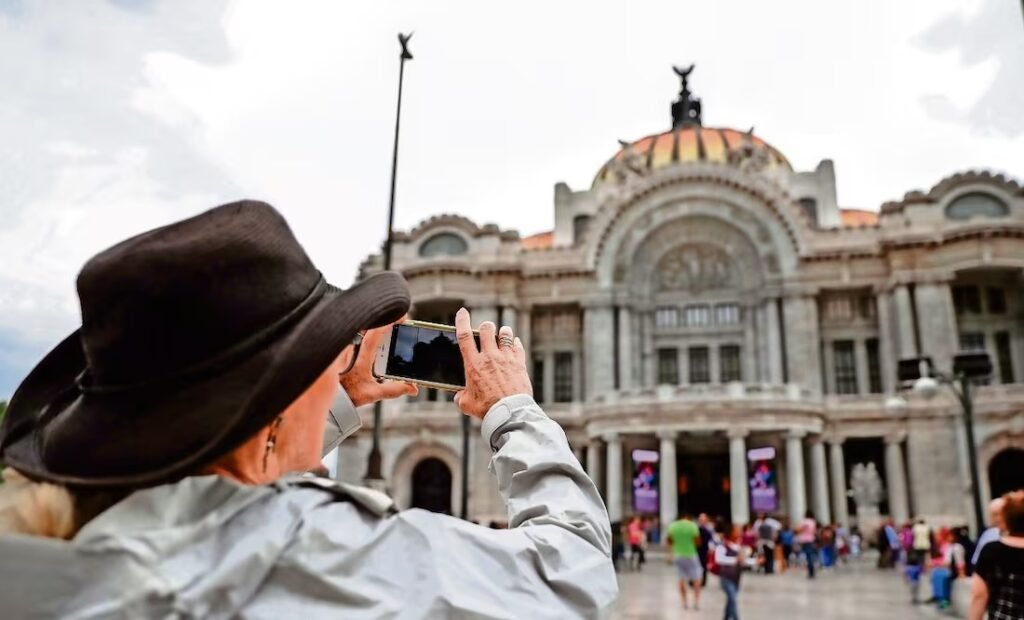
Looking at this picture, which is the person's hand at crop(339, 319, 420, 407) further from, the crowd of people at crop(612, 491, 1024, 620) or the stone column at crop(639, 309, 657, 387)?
the stone column at crop(639, 309, 657, 387)

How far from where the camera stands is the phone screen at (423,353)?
7.22 feet

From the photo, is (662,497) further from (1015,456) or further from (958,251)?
(958,251)

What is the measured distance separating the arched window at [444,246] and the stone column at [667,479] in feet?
53.8

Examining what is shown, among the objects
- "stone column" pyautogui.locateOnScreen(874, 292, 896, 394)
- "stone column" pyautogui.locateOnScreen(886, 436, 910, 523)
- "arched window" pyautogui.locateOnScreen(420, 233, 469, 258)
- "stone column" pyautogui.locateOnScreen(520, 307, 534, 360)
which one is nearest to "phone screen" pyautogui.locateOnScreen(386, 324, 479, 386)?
"stone column" pyautogui.locateOnScreen(886, 436, 910, 523)

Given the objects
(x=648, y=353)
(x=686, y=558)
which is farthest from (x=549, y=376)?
(x=686, y=558)

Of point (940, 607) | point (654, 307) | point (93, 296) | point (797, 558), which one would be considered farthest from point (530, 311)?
point (93, 296)

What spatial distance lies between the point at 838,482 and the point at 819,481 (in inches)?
86.4

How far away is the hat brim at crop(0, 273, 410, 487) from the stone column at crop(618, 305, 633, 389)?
4077cm

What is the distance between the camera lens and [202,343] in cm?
138

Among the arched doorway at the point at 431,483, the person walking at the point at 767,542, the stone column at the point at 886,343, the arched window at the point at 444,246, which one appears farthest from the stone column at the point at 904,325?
the arched doorway at the point at 431,483

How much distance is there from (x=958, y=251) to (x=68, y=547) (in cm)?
4349

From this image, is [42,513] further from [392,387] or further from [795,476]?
[795,476]

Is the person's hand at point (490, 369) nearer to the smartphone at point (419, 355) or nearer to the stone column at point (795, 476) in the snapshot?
the smartphone at point (419, 355)

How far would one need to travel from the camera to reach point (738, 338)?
139 ft
